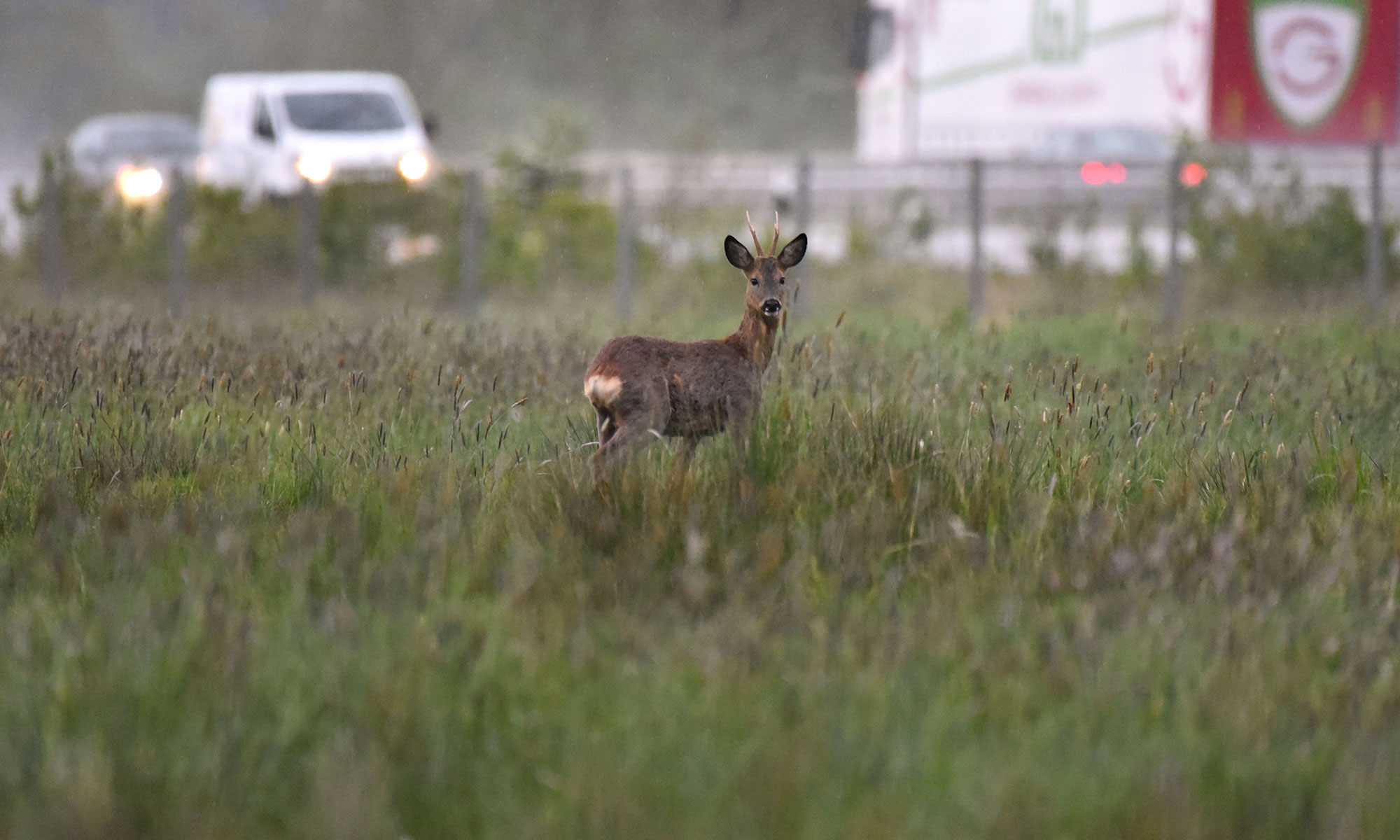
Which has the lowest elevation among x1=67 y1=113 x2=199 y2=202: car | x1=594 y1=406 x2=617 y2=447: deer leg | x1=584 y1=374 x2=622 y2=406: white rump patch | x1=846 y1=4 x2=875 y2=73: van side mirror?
x1=594 y1=406 x2=617 y2=447: deer leg

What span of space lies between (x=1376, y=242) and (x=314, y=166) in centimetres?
1238

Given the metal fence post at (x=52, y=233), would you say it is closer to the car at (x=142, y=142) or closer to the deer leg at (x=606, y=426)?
the car at (x=142, y=142)

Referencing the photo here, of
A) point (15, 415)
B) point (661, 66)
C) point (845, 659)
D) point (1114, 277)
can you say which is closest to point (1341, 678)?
point (845, 659)

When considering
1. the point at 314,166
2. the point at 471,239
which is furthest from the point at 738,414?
the point at 314,166

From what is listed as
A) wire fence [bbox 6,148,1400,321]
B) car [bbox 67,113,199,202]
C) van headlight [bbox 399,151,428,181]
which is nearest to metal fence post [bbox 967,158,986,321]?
wire fence [bbox 6,148,1400,321]

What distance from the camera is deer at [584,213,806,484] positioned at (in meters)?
5.90

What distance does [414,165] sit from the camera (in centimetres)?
2153

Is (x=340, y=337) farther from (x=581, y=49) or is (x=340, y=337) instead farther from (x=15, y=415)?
(x=581, y=49)

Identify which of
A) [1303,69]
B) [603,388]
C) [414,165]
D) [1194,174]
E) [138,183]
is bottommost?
[603,388]

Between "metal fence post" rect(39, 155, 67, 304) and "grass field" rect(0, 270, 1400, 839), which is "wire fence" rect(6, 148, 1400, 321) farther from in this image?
"grass field" rect(0, 270, 1400, 839)

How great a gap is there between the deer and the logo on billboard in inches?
668

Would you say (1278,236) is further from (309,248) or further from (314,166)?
(314,166)

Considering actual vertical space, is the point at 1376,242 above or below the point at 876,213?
below

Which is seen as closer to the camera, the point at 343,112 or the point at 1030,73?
the point at 343,112
